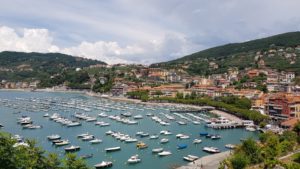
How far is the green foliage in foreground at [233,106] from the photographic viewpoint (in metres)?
62.5

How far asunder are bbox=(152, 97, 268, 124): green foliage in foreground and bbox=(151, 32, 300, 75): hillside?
4435 cm

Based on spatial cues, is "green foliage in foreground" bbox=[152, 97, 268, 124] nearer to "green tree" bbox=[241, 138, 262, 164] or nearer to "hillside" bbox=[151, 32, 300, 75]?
"green tree" bbox=[241, 138, 262, 164]

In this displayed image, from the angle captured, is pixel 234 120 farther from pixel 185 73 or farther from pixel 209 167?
pixel 185 73

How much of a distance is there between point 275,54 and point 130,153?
125452 millimetres

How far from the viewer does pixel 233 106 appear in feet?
248

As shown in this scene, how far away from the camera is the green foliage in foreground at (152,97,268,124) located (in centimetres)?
6247

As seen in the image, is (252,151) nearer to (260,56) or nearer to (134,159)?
(134,159)

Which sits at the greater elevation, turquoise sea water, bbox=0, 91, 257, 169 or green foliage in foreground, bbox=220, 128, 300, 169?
green foliage in foreground, bbox=220, 128, 300, 169

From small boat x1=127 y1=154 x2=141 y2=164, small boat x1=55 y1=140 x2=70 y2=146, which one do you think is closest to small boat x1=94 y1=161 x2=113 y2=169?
small boat x1=127 y1=154 x2=141 y2=164

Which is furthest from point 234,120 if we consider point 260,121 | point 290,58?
point 290,58

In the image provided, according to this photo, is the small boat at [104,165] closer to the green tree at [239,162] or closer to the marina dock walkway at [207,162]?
the marina dock walkway at [207,162]

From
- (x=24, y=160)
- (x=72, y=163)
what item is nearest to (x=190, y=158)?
(x=72, y=163)

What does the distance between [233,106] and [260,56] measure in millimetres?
88731

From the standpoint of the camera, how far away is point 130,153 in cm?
4366
